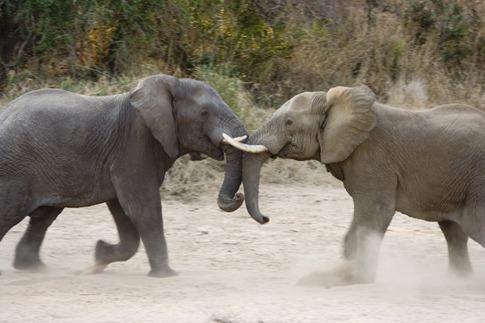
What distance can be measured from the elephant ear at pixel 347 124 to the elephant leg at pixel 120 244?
174 centimetres

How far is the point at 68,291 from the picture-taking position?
8250 millimetres

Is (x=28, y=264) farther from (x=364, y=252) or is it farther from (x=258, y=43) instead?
(x=258, y=43)

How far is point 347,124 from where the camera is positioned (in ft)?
28.4

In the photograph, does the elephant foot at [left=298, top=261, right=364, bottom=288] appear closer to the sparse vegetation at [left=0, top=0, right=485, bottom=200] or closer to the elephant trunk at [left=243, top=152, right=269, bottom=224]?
the elephant trunk at [left=243, top=152, right=269, bottom=224]

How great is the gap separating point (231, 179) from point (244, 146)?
345 millimetres

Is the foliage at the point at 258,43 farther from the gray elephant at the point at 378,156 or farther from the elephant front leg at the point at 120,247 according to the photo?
the gray elephant at the point at 378,156

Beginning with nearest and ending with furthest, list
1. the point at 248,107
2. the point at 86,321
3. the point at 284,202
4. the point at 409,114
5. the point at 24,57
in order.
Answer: the point at 86,321, the point at 409,114, the point at 284,202, the point at 248,107, the point at 24,57

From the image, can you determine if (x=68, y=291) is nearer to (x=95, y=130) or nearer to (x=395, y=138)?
(x=95, y=130)

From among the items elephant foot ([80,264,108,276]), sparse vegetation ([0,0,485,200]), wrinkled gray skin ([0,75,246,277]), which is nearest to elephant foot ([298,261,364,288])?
wrinkled gray skin ([0,75,246,277])

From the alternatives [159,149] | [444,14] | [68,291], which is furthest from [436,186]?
[444,14]

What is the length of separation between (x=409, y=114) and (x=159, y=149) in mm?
2041

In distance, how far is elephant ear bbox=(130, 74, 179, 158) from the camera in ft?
28.9

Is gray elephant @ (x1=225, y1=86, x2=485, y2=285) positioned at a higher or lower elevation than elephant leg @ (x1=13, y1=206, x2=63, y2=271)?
higher

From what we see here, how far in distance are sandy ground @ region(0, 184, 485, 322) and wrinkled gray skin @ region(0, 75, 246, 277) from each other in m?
0.59
